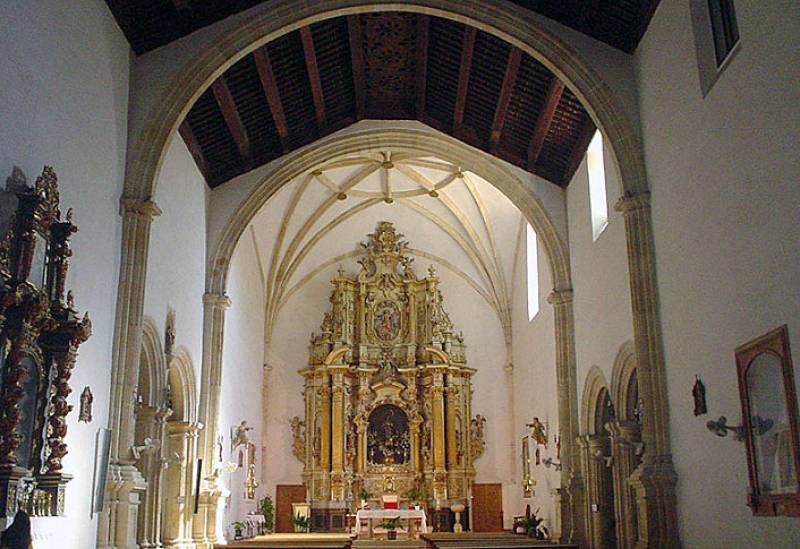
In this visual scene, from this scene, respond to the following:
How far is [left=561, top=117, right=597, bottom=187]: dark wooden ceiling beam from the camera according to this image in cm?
1491

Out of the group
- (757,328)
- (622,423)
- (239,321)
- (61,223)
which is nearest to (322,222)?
(239,321)

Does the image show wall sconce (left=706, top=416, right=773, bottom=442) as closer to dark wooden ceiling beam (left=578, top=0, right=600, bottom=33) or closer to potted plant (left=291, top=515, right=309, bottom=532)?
dark wooden ceiling beam (left=578, top=0, right=600, bottom=33)

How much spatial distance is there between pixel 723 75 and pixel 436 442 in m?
16.2

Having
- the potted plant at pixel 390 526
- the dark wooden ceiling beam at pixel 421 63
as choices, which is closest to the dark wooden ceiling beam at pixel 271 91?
the dark wooden ceiling beam at pixel 421 63

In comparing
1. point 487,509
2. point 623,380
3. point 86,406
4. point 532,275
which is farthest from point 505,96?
point 487,509

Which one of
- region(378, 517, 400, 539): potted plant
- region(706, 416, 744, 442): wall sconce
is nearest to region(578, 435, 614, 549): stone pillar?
region(706, 416, 744, 442): wall sconce

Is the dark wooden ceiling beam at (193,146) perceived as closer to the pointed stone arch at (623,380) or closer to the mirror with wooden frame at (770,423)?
the pointed stone arch at (623,380)

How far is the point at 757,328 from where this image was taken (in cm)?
844

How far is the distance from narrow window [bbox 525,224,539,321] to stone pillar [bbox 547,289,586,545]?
354cm

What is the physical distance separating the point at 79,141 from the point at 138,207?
186 centimetres

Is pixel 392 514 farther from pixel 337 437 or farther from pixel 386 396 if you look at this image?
pixel 386 396

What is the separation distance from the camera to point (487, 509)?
929 inches

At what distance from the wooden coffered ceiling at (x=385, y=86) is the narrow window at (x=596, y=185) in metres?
0.27

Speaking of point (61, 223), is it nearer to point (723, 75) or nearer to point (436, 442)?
point (723, 75)
